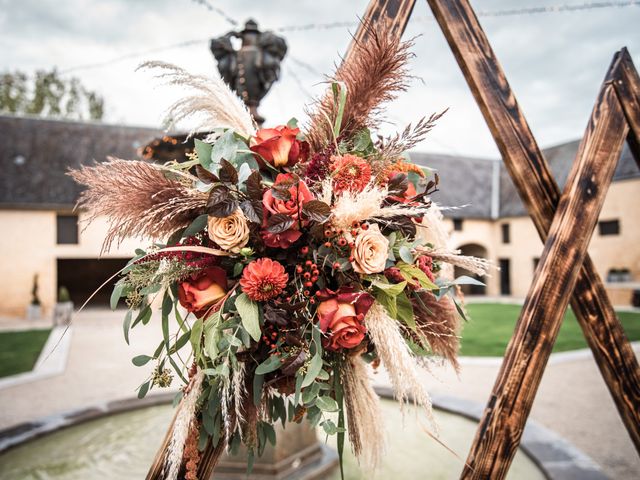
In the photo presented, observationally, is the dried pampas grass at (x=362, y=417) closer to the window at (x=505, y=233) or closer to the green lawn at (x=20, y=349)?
the green lawn at (x=20, y=349)

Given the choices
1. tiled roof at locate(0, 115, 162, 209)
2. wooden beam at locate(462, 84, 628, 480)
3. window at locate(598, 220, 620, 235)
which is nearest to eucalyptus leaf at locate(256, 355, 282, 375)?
wooden beam at locate(462, 84, 628, 480)

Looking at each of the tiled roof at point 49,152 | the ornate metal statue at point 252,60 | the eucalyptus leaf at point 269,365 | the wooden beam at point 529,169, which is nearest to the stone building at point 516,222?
the tiled roof at point 49,152

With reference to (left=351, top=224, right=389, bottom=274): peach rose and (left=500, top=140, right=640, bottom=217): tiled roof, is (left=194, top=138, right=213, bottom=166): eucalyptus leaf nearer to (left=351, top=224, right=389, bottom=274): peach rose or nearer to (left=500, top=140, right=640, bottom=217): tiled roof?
(left=351, top=224, right=389, bottom=274): peach rose

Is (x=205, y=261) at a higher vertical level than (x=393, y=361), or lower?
higher

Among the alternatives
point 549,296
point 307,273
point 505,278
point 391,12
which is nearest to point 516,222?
point 505,278

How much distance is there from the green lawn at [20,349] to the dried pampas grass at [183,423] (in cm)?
825

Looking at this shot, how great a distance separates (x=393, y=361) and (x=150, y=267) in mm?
662

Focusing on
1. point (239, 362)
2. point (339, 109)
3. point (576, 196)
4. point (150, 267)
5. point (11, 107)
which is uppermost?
point (11, 107)

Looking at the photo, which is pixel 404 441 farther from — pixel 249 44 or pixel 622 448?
pixel 249 44

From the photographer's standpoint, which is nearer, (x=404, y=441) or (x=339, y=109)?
(x=339, y=109)

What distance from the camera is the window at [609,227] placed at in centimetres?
1862

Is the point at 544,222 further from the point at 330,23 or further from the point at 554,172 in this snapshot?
the point at 554,172

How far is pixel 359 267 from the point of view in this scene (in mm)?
1082

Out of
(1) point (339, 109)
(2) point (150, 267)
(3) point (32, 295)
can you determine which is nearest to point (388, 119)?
(1) point (339, 109)
